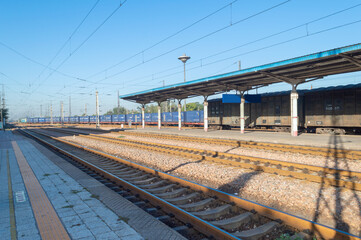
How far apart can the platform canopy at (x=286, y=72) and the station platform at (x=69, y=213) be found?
42.6 ft

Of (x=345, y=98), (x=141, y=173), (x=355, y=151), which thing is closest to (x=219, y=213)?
(x=141, y=173)

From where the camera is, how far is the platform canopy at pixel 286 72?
13.8 metres

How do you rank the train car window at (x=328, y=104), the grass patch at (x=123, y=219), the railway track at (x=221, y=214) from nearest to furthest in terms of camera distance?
the railway track at (x=221, y=214) → the grass patch at (x=123, y=219) → the train car window at (x=328, y=104)

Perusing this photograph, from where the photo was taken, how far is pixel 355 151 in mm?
11711

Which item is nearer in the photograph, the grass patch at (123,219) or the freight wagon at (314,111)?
the grass patch at (123,219)

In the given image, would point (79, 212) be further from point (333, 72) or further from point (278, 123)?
point (278, 123)

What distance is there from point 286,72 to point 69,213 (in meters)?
16.8

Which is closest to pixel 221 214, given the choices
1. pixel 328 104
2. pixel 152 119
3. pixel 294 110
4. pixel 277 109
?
pixel 294 110

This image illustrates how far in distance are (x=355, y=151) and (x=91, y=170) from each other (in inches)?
469

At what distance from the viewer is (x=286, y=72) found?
1794 centimetres

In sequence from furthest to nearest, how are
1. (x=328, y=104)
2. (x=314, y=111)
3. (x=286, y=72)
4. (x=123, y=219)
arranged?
1. (x=314, y=111)
2. (x=328, y=104)
3. (x=286, y=72)
4. (x=123, y=219)

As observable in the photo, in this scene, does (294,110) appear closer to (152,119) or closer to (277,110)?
(277,110)

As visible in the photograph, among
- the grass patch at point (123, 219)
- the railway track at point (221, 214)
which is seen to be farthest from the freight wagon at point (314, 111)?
the grass patch at point (123, 219)

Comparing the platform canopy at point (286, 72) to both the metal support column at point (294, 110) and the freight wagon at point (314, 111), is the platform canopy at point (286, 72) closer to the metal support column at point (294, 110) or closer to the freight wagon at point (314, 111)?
the metal support column at point (294, 110)
